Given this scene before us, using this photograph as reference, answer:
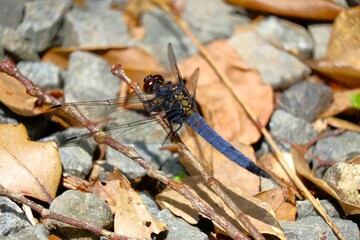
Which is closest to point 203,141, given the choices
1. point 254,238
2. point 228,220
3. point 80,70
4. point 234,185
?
point 234,185

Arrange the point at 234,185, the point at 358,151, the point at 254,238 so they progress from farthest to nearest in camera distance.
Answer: the point at 358,151, the point at 234,185, the point at 254,238

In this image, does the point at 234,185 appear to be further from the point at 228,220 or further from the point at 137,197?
the point at 137,197

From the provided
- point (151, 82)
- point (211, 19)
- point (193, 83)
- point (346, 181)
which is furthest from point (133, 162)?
point (211, 19)

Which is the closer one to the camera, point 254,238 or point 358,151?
point 254,238

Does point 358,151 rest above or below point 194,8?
below

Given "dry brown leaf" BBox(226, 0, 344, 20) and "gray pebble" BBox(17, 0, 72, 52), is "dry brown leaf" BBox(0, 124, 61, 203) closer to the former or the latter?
"gray pebble" BBox(17, 0, 72, 52)

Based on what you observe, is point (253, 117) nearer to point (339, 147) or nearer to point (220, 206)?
point (339, 147)
